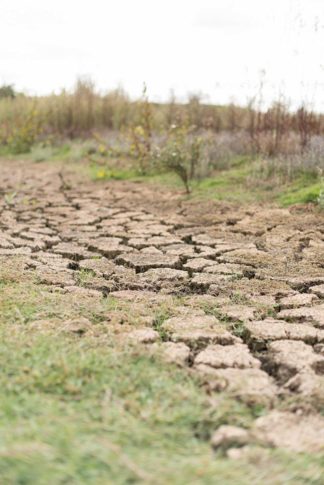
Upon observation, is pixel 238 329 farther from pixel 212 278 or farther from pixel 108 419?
pixel 108 419

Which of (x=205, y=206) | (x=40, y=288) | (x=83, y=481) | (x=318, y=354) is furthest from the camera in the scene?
(x=205, y=206)

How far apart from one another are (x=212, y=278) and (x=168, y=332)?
41.1 inches

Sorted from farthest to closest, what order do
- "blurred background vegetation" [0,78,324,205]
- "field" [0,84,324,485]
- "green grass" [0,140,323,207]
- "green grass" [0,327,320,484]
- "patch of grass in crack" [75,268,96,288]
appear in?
1. "blurred background vegetation" [0,78,324,205]
2. "green grass" [0,140,323,207]
3. "patch of grass in crack" [75,268,96,288]
4. "field" [0,84,324,485]
5. "green grass" [0,327,320,484]

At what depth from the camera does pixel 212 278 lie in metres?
3.73

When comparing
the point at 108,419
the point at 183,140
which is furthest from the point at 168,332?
the point at 183,140

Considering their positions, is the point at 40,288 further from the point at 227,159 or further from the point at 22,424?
the point at 227,159

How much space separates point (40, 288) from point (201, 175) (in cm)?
485

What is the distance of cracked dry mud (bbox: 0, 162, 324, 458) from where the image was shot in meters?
2.20

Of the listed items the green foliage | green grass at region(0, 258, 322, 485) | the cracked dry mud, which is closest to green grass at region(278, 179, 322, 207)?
the cracked dry mud

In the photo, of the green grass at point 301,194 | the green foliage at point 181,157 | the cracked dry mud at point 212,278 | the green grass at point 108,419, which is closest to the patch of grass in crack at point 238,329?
the cracked dry mud at point 212,278

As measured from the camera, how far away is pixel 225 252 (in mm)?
4453

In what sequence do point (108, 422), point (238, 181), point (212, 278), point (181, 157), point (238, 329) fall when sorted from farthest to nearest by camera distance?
point (238, 181)
point (181, 157)
point (212, 278)
point (238, 329)
point (108, 422)

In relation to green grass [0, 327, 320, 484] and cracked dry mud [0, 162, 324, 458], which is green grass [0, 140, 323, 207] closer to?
cracked dry mud [0, 162, 324, 458]

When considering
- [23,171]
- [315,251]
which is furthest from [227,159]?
[315,251]
